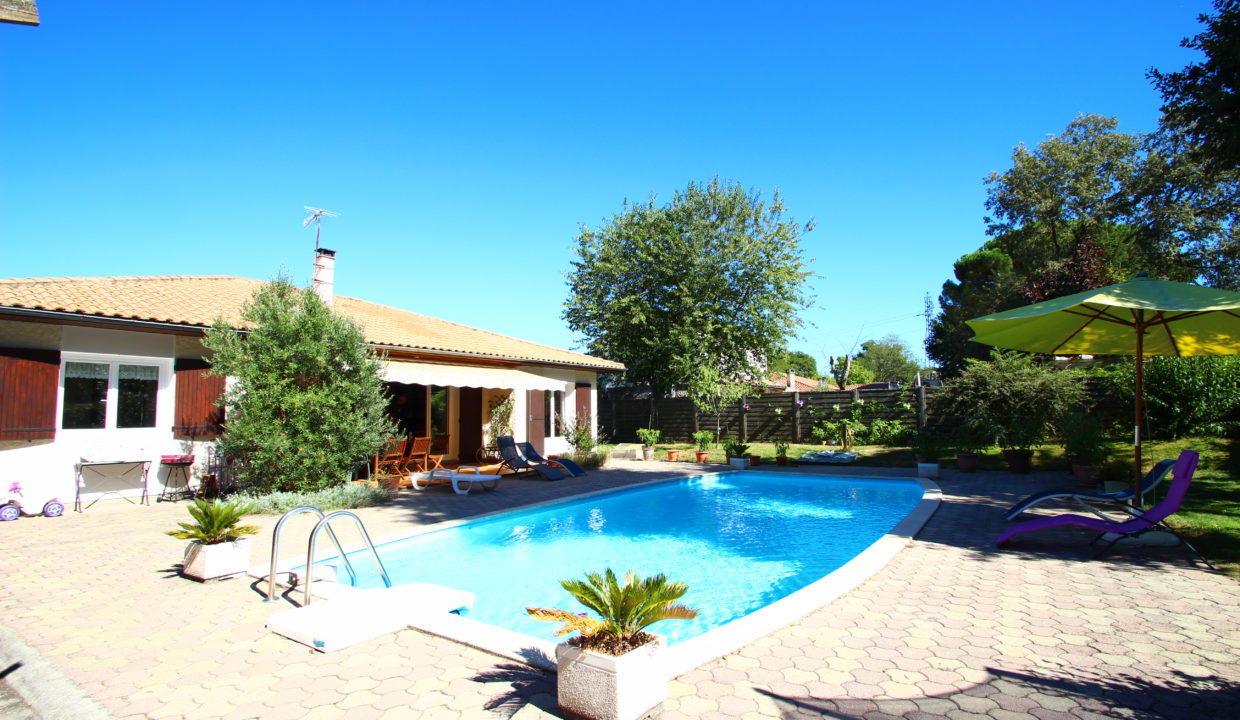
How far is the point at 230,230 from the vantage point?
2142 centimetres

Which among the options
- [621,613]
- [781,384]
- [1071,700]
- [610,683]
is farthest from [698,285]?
[610,683]

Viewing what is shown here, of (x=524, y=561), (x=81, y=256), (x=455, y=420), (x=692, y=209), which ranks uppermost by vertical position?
(x=692, y=209)

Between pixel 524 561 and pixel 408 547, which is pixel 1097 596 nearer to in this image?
pixel 524 561

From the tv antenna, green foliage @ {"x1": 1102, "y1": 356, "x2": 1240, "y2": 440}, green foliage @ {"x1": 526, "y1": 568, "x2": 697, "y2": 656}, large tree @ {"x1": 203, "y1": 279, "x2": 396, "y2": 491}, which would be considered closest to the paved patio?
green foliage @ {"x1": 526, "y1": 568, "x2": 697, "y2": 656}

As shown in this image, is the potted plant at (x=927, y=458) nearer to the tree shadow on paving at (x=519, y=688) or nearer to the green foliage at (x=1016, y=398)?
the green foliage at (x=1016, y=398)

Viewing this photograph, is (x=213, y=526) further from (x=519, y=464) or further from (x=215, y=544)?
(x=519, y=464)

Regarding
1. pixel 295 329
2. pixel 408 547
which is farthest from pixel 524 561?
pixel 295 329

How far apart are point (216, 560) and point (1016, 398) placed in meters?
21.9

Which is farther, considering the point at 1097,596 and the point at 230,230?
the point at 230,230

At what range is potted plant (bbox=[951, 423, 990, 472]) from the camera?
1970 centimetres

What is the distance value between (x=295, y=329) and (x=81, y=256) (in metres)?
15.5

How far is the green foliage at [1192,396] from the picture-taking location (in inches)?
694

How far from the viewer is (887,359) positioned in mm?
99188

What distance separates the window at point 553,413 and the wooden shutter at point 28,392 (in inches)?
580
